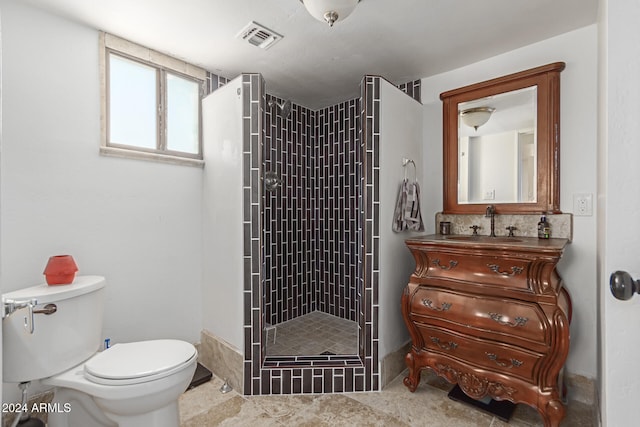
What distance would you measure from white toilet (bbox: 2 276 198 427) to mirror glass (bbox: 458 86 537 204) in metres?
2.12

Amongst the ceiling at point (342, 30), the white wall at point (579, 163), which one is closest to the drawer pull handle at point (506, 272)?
the white wall at point (579, 163)

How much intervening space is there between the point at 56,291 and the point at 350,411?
5.34ft

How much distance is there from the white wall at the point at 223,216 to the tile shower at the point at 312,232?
0.09 metres

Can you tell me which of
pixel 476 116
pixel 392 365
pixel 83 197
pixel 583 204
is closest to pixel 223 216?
pixel 83 197

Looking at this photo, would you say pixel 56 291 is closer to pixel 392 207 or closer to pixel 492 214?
pixel 392 207

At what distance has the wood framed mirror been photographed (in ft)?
6.28

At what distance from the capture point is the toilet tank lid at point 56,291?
4.43ft

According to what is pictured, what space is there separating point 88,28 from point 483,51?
8.24 ft

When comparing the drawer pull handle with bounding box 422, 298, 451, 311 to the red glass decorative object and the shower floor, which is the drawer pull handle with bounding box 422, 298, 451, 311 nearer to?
the shower floor

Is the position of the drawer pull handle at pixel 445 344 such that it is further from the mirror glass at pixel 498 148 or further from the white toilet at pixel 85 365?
the white toilet at pixel 85 365

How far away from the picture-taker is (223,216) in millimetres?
2102

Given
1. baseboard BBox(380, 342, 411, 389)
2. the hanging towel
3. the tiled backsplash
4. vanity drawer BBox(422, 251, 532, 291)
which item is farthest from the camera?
the hanging towel

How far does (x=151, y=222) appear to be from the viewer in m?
2.09

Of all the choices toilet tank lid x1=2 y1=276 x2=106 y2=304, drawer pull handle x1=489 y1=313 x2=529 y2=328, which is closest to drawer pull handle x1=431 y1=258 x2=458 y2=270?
drawer pull handle x1=489 y1=313 x2=529 y2=328
